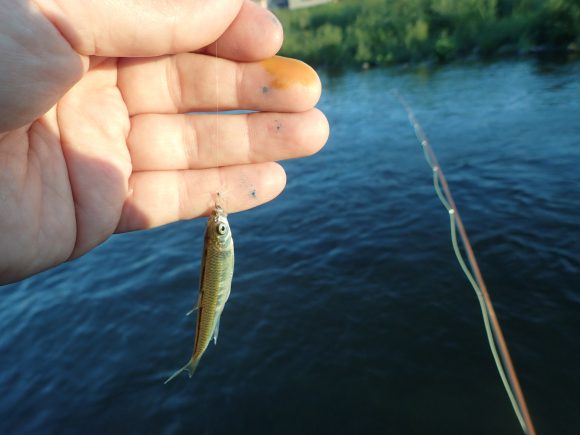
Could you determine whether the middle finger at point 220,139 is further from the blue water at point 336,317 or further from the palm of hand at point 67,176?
the blue water at point 336,317

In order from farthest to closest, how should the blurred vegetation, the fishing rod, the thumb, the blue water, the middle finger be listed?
the blurred vegetation → the blue water → the fishing rod → the middle finger → the thumb

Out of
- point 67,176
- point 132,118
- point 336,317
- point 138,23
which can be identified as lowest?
point 336,317

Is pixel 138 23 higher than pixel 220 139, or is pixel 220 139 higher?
pixel 138 23

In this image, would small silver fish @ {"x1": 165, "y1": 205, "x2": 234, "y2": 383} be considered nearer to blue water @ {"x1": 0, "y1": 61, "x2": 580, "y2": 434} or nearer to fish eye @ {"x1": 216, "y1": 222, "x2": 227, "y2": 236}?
fish eye @ {"x1": 216, "y1": 222, "x2": 227, "y2": 236}

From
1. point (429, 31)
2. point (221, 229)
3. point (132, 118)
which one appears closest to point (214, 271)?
point (221, 229)

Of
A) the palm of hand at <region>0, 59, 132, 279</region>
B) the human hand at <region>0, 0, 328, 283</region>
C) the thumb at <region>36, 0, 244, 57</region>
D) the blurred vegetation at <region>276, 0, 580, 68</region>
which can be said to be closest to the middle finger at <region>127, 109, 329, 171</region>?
the human hand at <region>0, 0, 328, 283</region>

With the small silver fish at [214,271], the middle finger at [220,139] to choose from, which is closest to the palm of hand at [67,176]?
the middle finger at [220,139]

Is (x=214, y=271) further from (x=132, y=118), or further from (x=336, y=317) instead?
(x=336, y=317)
